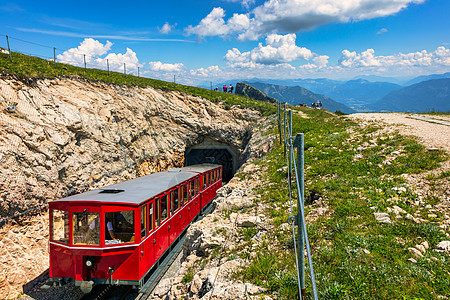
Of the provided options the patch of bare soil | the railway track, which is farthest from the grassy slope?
the railway track

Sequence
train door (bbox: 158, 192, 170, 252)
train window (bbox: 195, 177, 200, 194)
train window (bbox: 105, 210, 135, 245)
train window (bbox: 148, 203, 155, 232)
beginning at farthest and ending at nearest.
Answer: train window (bbox: 195, 177, 200, 194)
train door (bbox: 158, 192, 170, 252)
train window (bbox: 148, 203, 155, 232)
train window (bbox: 105, 210, 135, 245)

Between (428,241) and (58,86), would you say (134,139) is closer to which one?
(58,86)

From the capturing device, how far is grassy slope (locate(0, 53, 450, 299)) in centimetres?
525

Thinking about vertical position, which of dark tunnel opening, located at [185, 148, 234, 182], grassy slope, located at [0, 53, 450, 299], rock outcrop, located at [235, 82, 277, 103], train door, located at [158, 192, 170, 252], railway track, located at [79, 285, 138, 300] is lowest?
railway track, located at [79, 285, 138, 300]

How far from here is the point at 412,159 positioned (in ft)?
35.1

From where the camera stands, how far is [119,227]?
29.6 feet

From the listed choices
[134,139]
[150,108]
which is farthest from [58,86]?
[150,108]

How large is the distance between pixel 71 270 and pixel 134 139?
1542 centimetres

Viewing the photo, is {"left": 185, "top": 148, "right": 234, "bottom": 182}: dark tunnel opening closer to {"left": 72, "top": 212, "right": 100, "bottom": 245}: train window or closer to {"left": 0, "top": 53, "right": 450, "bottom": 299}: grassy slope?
{"left": 0, "top": 53, "right": 450, "bottom": 299}: grassy slope

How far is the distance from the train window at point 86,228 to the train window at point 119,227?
1.03 ft

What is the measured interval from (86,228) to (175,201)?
15.5ft

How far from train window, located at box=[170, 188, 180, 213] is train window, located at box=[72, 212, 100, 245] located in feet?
13.3

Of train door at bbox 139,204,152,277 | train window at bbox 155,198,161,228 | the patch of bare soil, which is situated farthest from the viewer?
train window at bbox 155,198,161,228

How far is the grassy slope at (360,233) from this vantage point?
5246 millimetres
